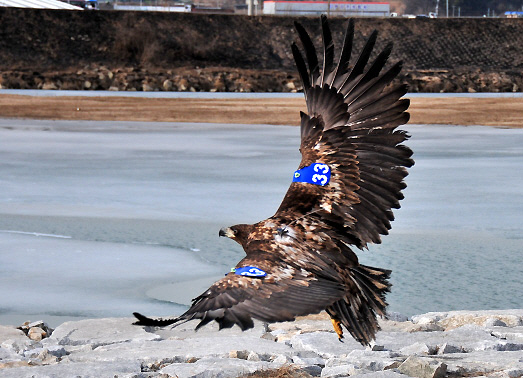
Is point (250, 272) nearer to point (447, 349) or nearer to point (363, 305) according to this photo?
point (363, 305)

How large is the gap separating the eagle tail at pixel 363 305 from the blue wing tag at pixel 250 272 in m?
0.57

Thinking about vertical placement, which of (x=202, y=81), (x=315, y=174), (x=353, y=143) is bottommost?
(x=315, y=174)

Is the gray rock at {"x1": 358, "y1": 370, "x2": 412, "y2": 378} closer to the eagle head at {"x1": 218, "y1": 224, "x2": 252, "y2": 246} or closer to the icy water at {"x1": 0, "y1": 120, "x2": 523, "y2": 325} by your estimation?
the eagle head at {"x1": 218, "y1": 224, "x2": 252, "y2": 246}

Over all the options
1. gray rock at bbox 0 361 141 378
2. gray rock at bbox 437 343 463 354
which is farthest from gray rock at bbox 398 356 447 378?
gray rock at bbox 0 361 141 378

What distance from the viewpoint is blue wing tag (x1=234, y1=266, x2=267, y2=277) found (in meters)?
3.37

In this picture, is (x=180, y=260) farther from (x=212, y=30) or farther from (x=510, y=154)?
(x=212, y=30)

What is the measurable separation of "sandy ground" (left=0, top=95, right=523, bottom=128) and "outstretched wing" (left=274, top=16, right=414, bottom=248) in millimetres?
14081

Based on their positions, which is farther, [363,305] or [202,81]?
[202,81]

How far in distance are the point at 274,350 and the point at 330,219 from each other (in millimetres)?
1218

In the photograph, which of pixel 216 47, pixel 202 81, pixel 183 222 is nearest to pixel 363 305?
pixel 183 222

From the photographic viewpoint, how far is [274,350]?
5.00 metres

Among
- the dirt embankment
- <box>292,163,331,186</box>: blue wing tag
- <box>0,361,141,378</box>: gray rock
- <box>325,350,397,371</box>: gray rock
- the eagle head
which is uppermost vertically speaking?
the dirt embankment

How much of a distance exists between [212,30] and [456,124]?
129ft

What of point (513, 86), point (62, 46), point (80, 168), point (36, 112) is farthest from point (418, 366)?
point (62, 46)
